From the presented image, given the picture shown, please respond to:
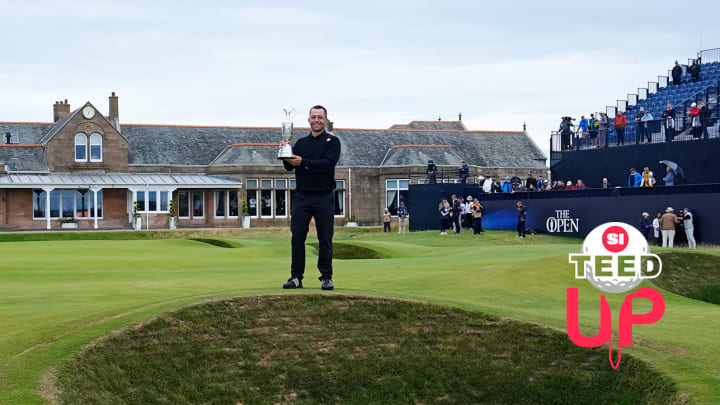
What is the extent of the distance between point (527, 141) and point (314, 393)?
6402cm

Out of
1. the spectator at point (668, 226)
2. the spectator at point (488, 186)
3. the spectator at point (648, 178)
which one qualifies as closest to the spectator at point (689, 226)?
the spectator at point (668, 226)

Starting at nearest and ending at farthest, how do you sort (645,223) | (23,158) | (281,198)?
(645,223), (23,158), (281,198)

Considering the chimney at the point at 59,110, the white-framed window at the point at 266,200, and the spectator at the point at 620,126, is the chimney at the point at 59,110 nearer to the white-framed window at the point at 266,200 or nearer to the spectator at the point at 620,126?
the white-framed window at the point at 266,200

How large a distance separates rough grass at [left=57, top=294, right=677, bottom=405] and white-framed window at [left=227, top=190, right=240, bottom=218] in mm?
50006

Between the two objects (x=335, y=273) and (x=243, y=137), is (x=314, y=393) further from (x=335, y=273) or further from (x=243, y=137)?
(x=243, y=137)

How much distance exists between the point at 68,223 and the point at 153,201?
224 inches

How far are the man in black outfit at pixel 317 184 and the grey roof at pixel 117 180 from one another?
46592 millimetres

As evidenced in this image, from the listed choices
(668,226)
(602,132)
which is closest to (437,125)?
(602,132)

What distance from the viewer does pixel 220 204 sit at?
6072 centimetres

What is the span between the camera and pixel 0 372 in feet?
27.9

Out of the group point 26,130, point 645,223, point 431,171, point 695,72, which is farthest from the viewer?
point 26,130

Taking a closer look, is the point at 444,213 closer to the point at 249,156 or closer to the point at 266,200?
the point at 266,200

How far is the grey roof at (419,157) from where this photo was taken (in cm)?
6225

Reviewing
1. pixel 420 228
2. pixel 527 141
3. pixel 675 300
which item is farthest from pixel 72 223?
pixel 675 300
